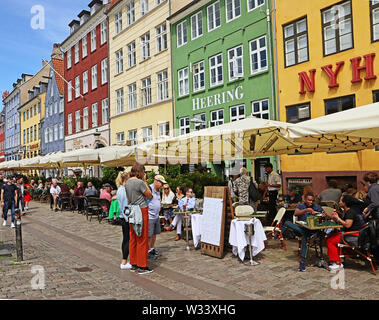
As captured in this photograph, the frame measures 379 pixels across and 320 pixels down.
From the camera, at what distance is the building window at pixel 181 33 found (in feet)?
75.9

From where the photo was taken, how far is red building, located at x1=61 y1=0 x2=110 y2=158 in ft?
108

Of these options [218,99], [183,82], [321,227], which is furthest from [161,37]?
[321,227]

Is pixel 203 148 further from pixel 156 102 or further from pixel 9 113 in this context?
pixel 9 113

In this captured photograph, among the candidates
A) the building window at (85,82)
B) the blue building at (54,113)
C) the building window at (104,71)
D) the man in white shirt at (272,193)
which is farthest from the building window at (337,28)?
the blue building at (54,113)

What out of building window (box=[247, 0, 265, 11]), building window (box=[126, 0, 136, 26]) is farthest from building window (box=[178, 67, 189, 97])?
building window (box=[126, 0, 136, 26])

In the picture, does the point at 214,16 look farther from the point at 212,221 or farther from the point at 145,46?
the point at 212,221

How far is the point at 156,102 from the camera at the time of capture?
→ 25.6 meters

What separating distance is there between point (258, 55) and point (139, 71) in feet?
39.0

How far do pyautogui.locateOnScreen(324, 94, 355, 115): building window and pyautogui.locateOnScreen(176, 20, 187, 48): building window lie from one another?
1123 cm

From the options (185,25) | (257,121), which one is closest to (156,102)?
(185,25)

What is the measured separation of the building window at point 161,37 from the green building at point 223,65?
108cm

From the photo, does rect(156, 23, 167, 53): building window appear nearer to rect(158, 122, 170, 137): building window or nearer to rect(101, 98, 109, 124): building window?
rect(158, 122, 170, 137): building window

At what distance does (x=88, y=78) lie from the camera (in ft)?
117
